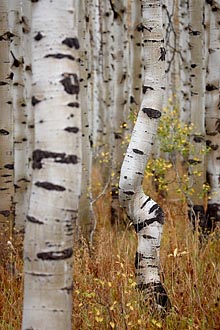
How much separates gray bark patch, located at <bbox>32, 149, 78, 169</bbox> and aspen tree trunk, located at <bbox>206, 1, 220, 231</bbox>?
4.56 meters

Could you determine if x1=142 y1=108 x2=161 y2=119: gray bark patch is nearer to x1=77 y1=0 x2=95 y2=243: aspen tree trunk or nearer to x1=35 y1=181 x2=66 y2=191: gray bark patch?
x1=35 y1=181 x2=66 y2=191: gray bark patch

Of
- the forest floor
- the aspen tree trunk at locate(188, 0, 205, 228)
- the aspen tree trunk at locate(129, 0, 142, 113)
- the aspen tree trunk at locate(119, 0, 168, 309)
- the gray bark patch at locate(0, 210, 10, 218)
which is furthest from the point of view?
the aspen tree trunk at locate(129, 0, 142, 113)

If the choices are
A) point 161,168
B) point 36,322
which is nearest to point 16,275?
point 36,322

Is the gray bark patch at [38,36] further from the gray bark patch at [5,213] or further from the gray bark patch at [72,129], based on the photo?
the gray bark patch at [5,213]

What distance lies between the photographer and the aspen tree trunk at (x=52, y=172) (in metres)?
2.49

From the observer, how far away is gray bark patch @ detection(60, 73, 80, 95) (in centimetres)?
Answer: 253

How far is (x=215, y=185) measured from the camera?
22.8ft

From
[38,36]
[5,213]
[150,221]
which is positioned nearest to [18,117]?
[5,213]

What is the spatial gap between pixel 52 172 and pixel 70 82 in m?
0.45

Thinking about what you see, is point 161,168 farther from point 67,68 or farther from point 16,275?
point 67,68

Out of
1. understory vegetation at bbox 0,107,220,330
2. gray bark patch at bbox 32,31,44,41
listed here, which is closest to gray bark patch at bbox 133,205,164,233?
understory vegetation at bbox 0,107,220,330

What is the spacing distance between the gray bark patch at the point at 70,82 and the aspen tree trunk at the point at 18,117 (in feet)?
14.7

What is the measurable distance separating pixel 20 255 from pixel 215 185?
273cm

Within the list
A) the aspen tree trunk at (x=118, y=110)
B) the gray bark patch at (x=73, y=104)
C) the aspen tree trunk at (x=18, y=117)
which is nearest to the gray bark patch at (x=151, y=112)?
the gray bark patch at (x=73, y=104)
